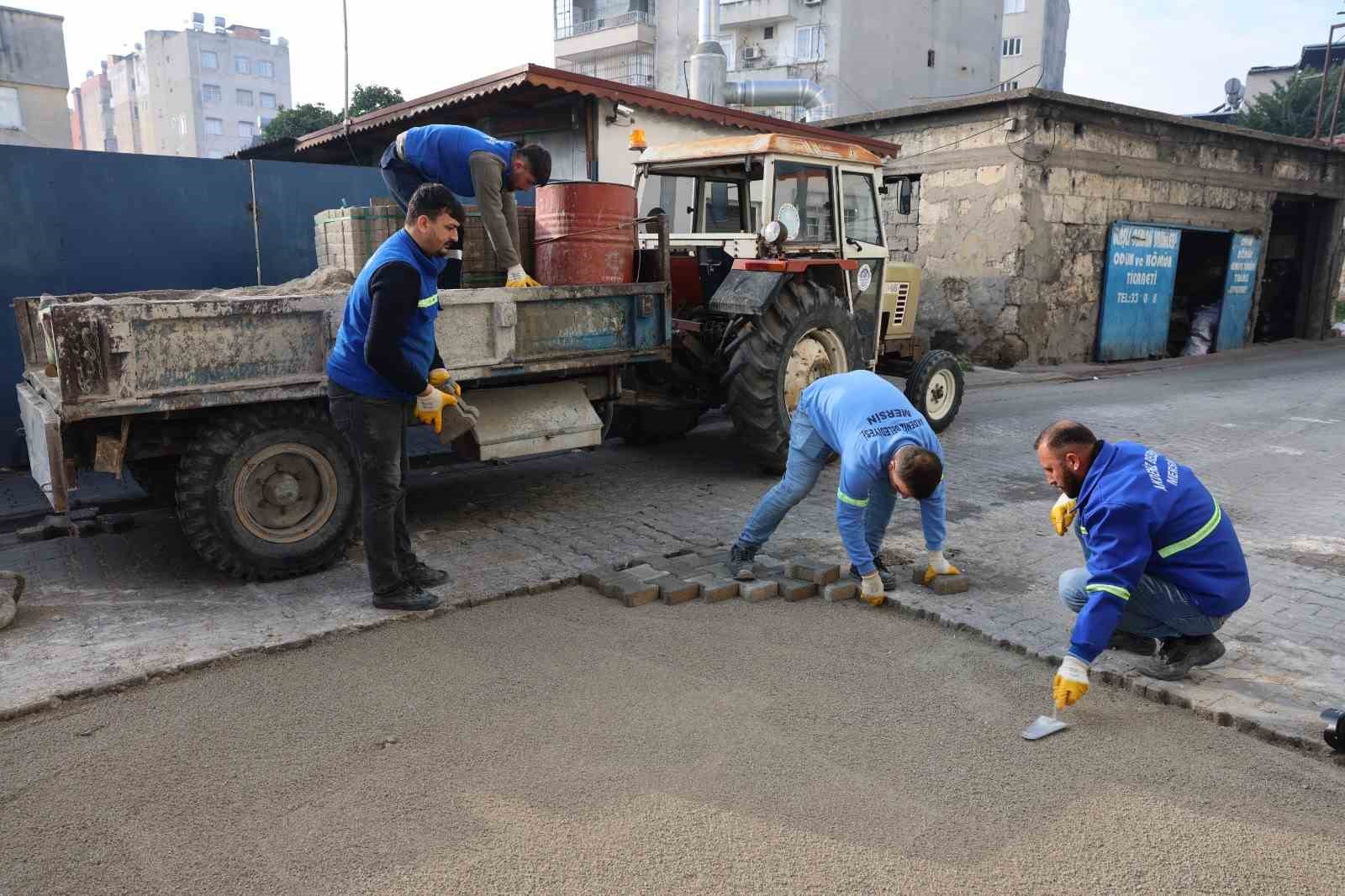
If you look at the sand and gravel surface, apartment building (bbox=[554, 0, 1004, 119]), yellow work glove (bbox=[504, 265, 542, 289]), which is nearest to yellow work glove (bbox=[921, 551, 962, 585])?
the sand and gravel surface

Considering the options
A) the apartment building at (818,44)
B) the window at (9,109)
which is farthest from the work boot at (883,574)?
the window at (9,109)

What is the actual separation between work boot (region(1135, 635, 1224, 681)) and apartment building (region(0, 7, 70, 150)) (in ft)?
133

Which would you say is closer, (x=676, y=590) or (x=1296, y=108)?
(x=676, y=590)

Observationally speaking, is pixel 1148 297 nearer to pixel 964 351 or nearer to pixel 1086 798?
pixel 964 351

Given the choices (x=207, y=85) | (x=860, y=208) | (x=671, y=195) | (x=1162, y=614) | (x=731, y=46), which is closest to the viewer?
(x=1162, y=614)

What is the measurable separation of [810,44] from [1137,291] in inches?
765

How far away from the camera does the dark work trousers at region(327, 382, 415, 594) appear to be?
440 cm

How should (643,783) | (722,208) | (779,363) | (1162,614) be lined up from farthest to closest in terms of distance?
(722,208), (779,363), (1162,614), (643,783)

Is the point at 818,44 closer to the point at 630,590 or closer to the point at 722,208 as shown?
the point at 722,208

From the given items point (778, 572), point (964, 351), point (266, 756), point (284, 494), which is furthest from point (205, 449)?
point (964, 351)

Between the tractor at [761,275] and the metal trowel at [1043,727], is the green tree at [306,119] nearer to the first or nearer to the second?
the tractor at [761,275]

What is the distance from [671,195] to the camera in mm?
8398

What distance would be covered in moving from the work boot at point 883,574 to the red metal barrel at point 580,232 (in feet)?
8.69

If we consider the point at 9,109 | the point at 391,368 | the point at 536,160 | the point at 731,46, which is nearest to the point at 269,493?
the point at 391,368
